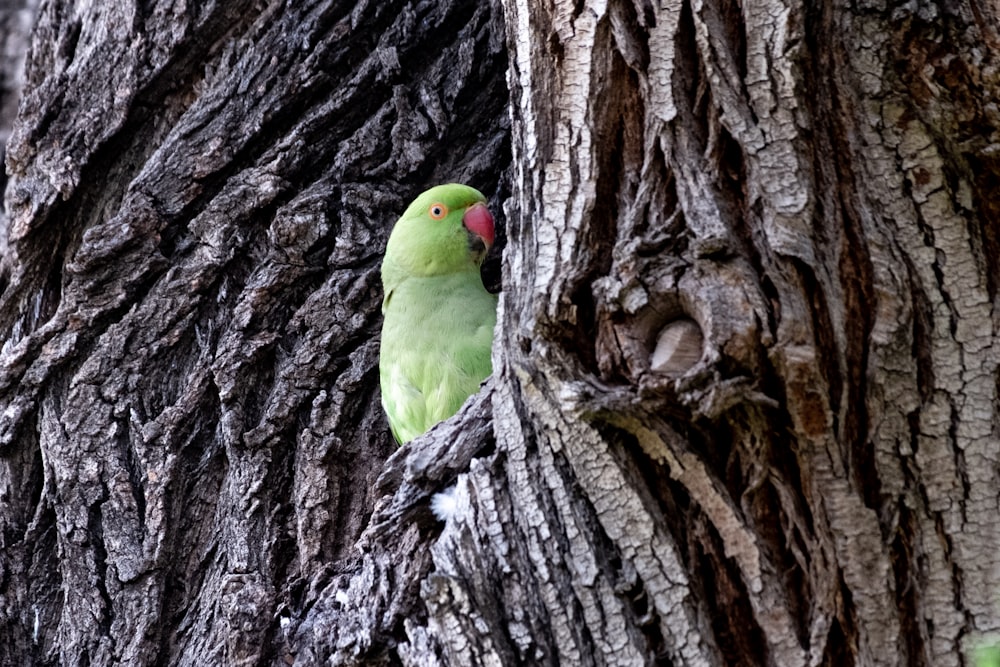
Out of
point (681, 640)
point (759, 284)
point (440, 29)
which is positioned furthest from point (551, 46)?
point (440, 29)

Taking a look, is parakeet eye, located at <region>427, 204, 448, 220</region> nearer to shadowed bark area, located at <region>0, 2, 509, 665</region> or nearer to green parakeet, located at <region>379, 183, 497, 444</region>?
green parakeet, located at <region>379, 183, 497, 444</region>

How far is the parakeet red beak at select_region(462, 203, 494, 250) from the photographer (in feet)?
11.6

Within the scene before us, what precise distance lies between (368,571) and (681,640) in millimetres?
814

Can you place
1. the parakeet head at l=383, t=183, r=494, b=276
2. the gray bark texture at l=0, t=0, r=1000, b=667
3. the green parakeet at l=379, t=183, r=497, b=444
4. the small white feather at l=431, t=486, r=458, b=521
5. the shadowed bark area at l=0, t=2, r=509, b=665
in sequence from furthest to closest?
the parakeet head at l=383, t=183, r=494, b=276 → the green parakeet at l=379, t=183, r=497, b=444 → the shadowed bark area at l=0, t=2, r=509, b=665 → the small white feather at l=431, t=486, r=458, b=521 → the gray bark texture at l=0, t=0, r=1000, b=667

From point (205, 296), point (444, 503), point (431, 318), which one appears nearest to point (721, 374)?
point (444, 503)

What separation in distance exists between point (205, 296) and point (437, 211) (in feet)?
2.85

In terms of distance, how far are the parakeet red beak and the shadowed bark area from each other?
9cm

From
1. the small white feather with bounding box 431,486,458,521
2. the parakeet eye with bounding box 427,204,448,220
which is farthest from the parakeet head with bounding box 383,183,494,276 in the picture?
the small white feather with bounding box 431,486,458,521

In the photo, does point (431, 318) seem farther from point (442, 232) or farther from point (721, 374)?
point (721, 374)

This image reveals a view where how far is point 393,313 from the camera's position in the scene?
335 centimetres

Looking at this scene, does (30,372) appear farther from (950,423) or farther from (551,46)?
(950,423)

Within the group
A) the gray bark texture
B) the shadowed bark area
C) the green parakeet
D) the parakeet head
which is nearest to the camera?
the gray bark texture

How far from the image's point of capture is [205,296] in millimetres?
3145

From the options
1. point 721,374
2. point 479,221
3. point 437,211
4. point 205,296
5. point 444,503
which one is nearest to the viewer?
point 721,374
